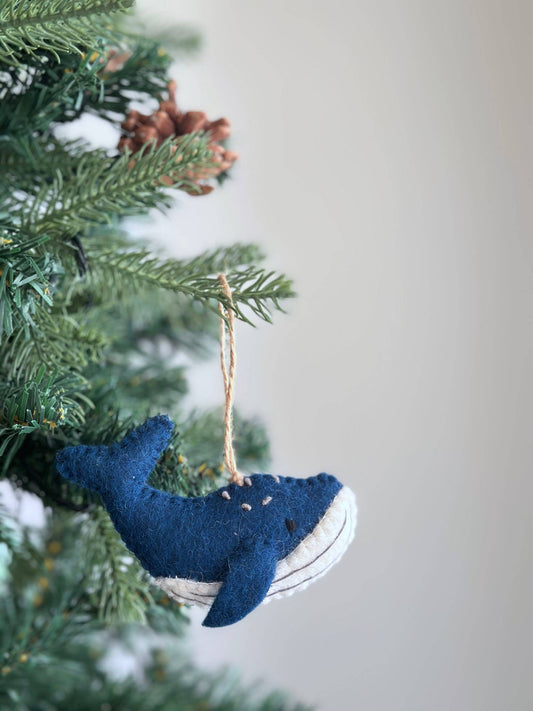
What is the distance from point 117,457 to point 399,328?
64 cm

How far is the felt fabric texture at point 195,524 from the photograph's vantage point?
0.29 meters

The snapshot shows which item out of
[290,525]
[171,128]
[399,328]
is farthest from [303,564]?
[399,328]

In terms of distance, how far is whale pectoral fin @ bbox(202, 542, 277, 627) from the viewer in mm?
282

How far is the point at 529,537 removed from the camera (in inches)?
31.0

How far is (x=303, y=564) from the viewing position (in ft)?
0.98

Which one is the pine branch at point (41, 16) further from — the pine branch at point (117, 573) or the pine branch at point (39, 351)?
the pine branch at point (117, 573)

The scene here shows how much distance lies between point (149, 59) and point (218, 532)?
0.25 metres

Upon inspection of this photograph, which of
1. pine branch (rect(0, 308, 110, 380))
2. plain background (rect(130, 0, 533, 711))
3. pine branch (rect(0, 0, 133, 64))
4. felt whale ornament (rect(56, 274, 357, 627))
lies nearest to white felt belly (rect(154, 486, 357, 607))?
felt whale ornament (rect(56, 274, 357, 627))

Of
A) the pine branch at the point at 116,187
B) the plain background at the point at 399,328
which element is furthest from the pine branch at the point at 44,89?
the plain background at the point at 399,328

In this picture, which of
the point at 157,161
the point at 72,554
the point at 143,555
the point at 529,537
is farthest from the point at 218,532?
the point at 529,537

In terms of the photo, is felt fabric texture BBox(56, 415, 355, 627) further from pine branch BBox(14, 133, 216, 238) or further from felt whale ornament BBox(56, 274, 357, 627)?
pine branch BBox(14, 133, 216, 238)

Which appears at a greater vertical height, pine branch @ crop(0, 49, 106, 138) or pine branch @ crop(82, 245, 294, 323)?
pine branch @ crop(0, 49, 106, 138)

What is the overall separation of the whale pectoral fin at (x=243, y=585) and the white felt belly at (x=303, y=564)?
10 mm

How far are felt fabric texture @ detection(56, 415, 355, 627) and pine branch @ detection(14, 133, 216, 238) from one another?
0.11m
